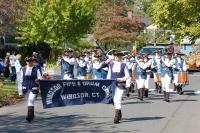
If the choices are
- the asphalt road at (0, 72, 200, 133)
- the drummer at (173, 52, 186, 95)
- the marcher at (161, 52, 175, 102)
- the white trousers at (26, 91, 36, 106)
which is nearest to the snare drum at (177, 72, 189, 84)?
the drummer at (173, 52, 186, 95)

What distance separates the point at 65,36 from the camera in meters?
47.5

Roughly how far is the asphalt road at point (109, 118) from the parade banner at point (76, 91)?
1.52ft

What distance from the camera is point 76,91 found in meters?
14.5

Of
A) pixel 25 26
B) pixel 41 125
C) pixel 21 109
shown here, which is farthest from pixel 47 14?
pixel 41 125

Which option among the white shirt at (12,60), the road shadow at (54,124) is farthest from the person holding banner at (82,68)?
the road shadow at (54,124)

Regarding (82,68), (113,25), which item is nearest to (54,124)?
(82,68)

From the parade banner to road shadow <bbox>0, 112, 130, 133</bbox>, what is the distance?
1.51ft

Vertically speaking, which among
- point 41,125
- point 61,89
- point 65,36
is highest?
point 65,36

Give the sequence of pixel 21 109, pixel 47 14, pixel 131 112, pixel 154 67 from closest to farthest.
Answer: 1. pixel 131 112
2. pixel 21 109
3. pixel 154 67
4. pixel 47 14

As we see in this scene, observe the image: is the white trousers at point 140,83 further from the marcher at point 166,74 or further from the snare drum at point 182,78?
the snare drum at point 182,78

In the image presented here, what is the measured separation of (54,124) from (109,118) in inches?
68.8

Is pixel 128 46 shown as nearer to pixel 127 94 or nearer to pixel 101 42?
pixel 101 42

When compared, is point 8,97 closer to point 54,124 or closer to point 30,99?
point 30,99

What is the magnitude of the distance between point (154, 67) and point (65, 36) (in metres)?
25.7
